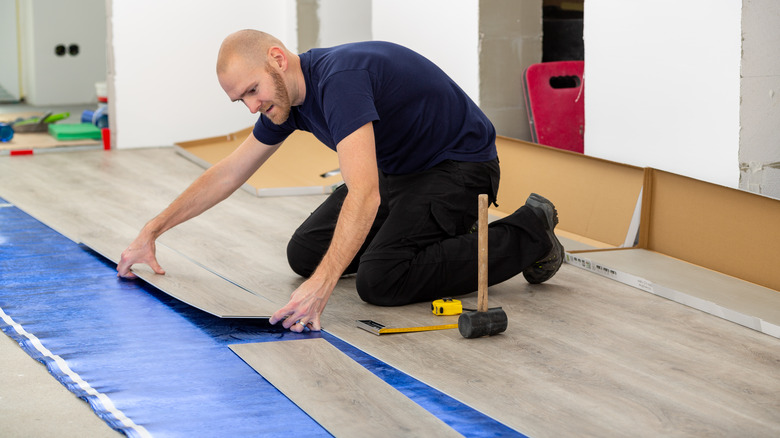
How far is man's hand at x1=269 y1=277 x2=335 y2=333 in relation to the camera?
2.51 metres

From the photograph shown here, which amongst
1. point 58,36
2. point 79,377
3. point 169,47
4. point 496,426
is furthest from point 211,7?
point 496,426

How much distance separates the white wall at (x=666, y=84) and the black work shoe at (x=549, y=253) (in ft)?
2.36

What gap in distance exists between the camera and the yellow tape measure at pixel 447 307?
2.81 m

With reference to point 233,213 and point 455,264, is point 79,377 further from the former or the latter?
point 233,213

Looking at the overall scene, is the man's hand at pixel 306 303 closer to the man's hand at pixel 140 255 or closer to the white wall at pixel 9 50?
the man's hand at pixel 140 255

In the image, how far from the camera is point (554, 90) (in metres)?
4.98

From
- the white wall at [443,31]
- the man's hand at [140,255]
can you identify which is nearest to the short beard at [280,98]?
the man's hand at [140,255]

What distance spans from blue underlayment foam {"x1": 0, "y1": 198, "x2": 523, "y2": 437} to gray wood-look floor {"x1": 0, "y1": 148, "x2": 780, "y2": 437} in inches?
4.4

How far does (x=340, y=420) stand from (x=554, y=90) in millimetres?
3321

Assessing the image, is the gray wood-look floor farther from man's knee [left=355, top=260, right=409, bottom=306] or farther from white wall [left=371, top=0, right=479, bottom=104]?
white wall [left=371, top=0, right=479, bottom=104]

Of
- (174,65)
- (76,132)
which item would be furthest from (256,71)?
(76,132)

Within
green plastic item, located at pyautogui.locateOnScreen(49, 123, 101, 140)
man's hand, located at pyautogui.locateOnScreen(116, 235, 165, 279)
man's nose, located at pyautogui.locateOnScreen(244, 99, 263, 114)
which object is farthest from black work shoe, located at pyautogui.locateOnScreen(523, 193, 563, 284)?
green plastic item, located at pyautogui.locateOnScreen(49, 123, 101, 140)

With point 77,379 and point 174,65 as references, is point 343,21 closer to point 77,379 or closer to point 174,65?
point 174,65

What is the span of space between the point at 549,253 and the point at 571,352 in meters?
0.63
